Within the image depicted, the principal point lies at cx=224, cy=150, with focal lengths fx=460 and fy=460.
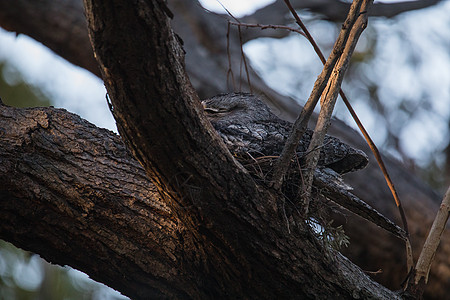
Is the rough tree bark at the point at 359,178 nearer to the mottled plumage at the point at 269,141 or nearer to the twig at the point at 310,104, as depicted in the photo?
the mottled plumage at the point at 269,141

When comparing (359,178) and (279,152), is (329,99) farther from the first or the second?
(359,178)

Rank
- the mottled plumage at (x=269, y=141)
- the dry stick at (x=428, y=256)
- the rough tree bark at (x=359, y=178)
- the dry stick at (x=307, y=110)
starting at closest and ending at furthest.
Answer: the dry stick at (x=307, y=110) → the mottled plumage at (x=269, y=141) → the dry stick at (x=428, y=256) → the rough tree bark at (x=359, y=178)

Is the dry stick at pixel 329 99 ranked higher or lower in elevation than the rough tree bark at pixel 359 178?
lower

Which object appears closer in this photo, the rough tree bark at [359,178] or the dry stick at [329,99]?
the dry stick at [329,99]

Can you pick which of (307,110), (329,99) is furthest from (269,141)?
(307,110)

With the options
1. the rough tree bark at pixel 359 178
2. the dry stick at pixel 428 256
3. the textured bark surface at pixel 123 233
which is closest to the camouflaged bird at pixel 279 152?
the textured bark surface at pixel 123 233

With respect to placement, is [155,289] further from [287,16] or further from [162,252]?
[287,16]

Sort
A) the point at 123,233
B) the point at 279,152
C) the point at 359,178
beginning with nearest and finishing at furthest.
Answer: the point at 123,233 → the point at 279,152 → the point at 359,178

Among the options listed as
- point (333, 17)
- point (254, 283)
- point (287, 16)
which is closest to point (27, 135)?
point (254, 283)

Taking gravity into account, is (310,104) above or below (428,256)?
above

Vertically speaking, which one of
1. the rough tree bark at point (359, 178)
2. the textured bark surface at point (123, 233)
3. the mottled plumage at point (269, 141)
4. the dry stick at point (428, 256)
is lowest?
the textured bark surface at point (123, 233)

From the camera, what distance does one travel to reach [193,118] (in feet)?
4.57

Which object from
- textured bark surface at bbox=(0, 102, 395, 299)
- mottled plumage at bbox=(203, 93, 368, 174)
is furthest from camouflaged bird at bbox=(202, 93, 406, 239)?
textured bark surface at bbox=(0, 102, 395, 299)

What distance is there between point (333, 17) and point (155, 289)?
3964 millimetres
